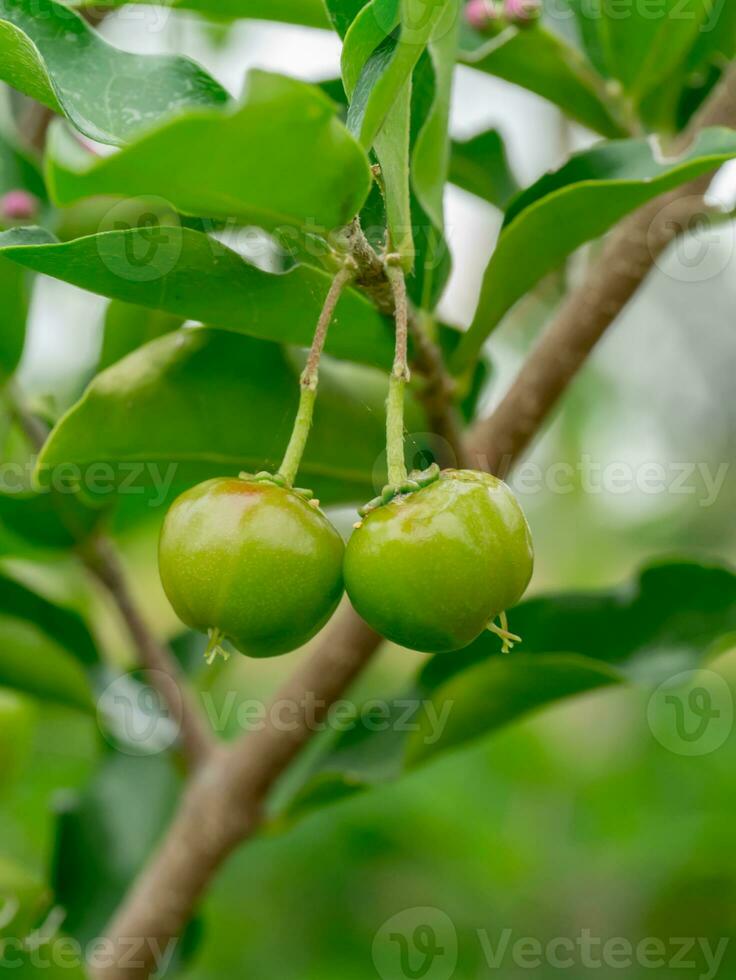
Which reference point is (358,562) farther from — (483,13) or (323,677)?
(483,13)

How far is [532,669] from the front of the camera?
1.08 metres

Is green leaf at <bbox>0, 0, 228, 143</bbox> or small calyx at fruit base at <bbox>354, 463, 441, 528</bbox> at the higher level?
green leaf at <bbox>0, 0, 228, 143</bbox>

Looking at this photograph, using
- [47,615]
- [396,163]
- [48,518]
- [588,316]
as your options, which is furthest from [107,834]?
[396,163]

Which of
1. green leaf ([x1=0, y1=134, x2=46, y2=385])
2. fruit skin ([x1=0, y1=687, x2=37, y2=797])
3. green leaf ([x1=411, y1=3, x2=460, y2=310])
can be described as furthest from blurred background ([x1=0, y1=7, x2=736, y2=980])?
green leaf ([x1=411, y1=3, x2=460, y2=310])

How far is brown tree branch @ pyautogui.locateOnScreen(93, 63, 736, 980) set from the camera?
111cm

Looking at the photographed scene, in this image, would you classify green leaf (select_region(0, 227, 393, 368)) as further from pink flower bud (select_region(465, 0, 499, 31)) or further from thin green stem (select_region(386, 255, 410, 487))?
pink flower bud (select_region(465, 0, 499, 31))

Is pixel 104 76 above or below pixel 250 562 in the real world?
above

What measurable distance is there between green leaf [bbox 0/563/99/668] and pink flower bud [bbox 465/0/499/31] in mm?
838

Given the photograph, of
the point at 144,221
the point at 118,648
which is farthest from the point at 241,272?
the point at 118,648

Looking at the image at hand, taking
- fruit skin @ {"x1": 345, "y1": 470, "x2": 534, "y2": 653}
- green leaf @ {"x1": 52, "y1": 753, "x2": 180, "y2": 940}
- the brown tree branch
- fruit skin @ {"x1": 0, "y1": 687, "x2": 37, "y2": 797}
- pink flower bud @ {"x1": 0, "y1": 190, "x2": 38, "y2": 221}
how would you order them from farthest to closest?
1. fruit skin @ {"x1": 0, "y1": 687, "x2": 37, "y2": 797}
2. green leaf @ {"x1": 52, "y1": 753, "x2": 180, "y2": 940}
3. pink flower bud @ {"x1": 0, "y1": 190, "x2": 38, "y2": 221}
4. the brown tree branch
5. fruit skin @ {"x1": 345, "y1": 470, "x2": 534, "y2": 653}

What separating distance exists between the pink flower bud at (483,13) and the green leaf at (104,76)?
1.64ft

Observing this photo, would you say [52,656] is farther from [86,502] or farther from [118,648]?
[118,648]

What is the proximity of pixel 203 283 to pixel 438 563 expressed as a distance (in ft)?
0.91

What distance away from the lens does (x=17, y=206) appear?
1238 mm
